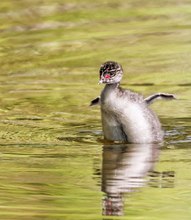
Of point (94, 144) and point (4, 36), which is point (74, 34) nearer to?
point (4, 36)

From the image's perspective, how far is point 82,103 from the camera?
15.0 m

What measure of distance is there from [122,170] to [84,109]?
11.8 ft

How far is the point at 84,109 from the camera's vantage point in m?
A: 14.6

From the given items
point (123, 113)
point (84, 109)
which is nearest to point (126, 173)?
point (123, 113)

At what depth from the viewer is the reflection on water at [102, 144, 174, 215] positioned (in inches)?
Answer: 385

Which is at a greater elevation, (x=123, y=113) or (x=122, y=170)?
(x=123, y=113)

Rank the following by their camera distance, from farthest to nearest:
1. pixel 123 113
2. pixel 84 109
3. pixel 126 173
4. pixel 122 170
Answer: pixel 84 109 → pixel 123 113 → pixel 122 170 → pixel 126 173

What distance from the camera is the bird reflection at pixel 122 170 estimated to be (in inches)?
382

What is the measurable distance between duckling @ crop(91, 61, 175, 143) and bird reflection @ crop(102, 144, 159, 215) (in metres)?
0.13

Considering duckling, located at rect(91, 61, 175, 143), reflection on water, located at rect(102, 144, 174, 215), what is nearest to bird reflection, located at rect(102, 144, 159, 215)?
reflection on water, located at rect(102, 144, 174, 215)

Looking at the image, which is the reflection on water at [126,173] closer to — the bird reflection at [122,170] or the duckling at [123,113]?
the bird reflection at [122,170]

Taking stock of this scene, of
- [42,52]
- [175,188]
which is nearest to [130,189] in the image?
[175,188]

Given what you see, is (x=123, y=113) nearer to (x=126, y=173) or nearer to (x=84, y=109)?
(x=126, y=173)

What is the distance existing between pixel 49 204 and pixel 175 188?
3.91ft
